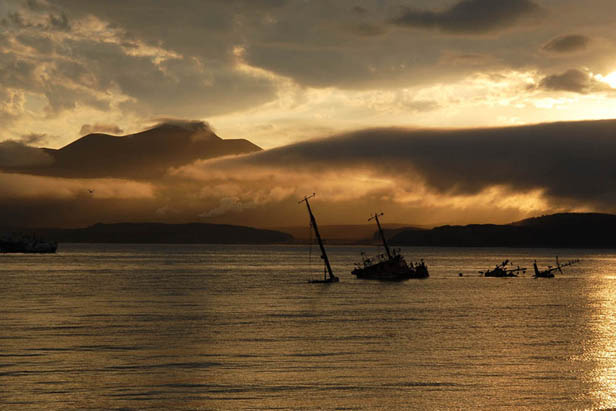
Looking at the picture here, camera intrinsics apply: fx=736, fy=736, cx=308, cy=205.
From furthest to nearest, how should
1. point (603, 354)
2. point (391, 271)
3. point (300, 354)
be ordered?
point (391, 271), point (603, 354), point (300, 354)

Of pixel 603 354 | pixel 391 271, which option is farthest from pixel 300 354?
pixel 391 271

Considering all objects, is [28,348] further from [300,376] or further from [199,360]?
[300,376]

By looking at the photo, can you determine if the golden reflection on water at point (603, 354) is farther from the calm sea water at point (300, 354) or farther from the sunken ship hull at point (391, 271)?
the sunken ship hull at point (391, 271)

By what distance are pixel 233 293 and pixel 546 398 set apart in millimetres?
82200

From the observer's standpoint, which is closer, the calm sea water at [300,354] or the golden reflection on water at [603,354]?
the calm sea water at [300,354]

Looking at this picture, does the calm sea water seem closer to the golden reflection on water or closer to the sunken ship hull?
the golden reflection on water

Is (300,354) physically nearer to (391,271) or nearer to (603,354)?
(603,354)

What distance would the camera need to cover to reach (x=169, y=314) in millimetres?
82188

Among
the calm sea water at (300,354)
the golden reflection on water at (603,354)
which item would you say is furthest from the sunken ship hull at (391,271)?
the golden reflection on water at (603,354)

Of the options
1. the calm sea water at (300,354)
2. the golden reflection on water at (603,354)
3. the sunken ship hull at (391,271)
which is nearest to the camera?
the calm sea water at (300,354)

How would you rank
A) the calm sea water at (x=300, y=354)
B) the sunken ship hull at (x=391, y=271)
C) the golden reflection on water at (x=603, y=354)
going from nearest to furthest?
the calm sea water at (x=300, y=354) → the golden reflection on water at (x=603, y=354) → the sunken ship hull at (x=391, y=271)

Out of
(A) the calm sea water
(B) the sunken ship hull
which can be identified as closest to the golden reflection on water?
(A) the calm sea water

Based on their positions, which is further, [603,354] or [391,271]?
[391,271]

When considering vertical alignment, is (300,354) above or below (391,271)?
below
